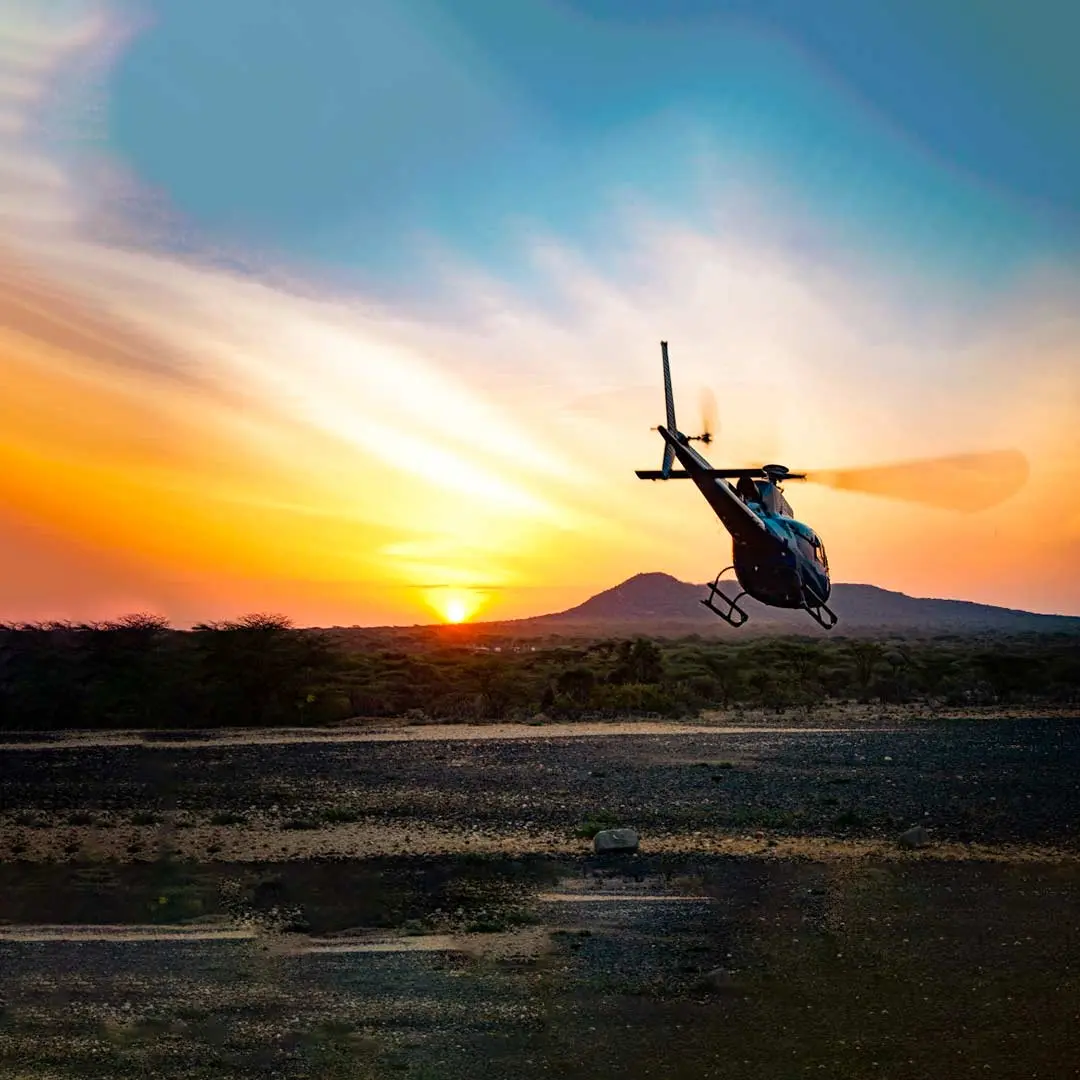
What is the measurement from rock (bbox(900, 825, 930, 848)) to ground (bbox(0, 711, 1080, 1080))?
0.17 m

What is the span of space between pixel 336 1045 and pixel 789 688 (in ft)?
119

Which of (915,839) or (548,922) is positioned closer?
(548,922)

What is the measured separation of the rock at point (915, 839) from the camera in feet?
55.6

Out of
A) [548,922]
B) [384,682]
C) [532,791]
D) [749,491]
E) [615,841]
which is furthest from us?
[384,682]

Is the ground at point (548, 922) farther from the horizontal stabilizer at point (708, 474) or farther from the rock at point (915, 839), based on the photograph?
the horizontal stabilizer at point (708, 474)

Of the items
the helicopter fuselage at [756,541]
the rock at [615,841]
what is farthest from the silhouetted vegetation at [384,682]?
the helicopter fuselage at [756,541]

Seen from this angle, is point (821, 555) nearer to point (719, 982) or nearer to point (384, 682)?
point (719, 982)

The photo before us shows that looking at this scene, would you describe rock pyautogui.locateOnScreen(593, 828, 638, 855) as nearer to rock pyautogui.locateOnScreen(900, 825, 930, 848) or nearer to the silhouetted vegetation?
rock pyautogui.locateOnScreen(900, 825, 930, 848)

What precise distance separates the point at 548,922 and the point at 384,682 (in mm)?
36019

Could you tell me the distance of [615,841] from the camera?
16953 mm

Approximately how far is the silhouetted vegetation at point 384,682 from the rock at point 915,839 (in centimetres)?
2204

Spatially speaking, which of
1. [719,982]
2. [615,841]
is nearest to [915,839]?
[615,841]

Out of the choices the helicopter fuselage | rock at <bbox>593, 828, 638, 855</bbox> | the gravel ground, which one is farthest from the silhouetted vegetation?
the helicopter fuselage

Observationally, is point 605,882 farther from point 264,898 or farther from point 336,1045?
point 336,1045
